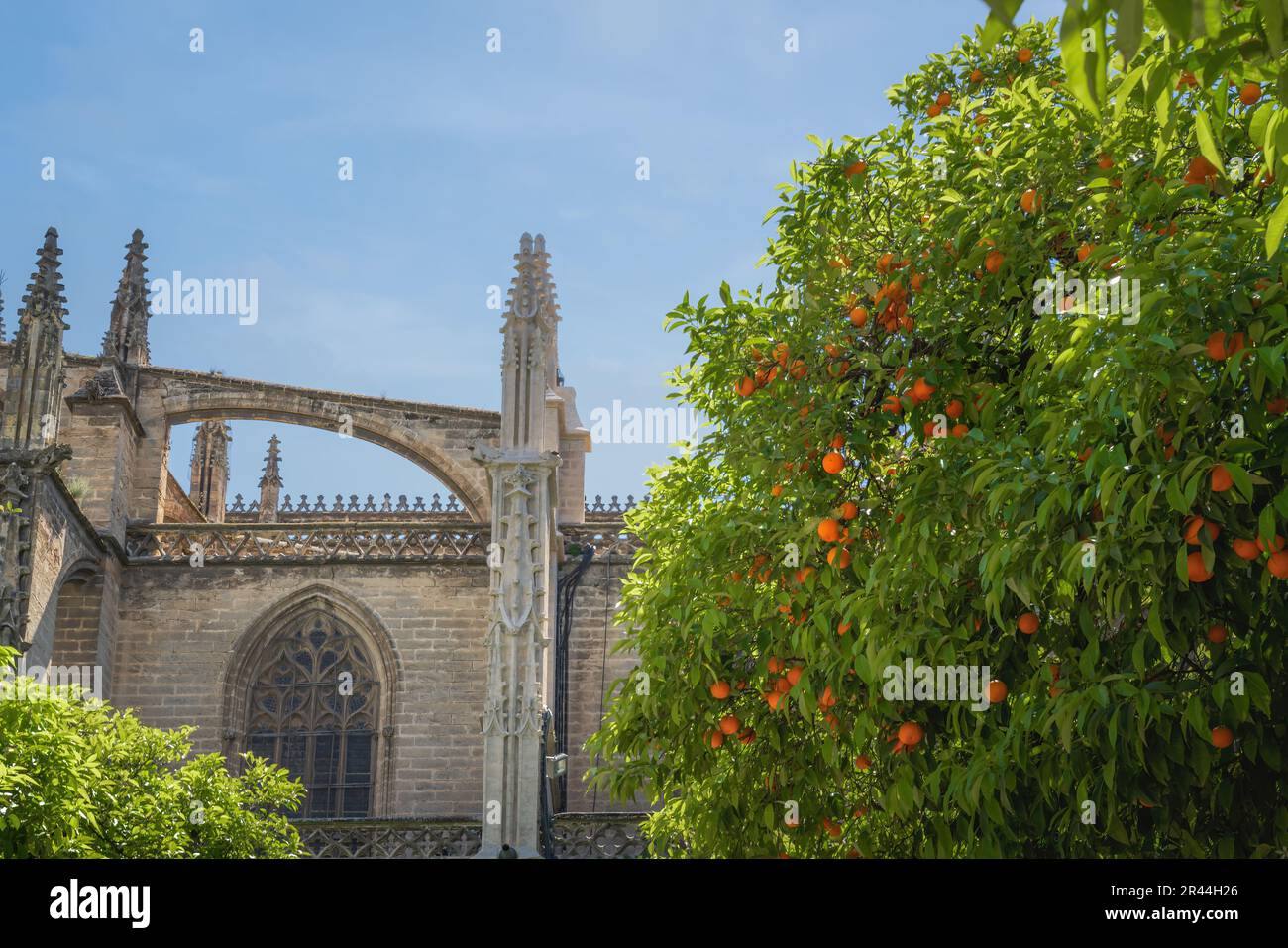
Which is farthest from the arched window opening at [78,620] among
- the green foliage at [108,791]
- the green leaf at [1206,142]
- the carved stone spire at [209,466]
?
the green leaf at [1206,142]

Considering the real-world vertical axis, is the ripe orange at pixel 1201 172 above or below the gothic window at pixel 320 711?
above

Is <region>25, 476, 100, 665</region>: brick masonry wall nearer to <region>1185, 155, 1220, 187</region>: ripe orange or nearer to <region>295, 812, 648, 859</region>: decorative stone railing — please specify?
<region>295, 812, 648, 859</region>: decorative stone railing

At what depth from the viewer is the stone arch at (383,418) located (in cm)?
2567

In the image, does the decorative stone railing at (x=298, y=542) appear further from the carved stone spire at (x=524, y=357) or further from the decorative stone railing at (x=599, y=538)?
the carved stone spire at (x=524, y=357)

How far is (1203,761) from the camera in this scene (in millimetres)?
7020

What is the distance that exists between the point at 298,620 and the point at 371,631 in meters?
1.16

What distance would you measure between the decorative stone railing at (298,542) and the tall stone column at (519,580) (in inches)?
84.9

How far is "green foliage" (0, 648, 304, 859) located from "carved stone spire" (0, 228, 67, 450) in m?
5.61

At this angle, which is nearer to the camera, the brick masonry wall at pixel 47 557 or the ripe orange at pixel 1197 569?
the ripe orange at pixel 1197 569
